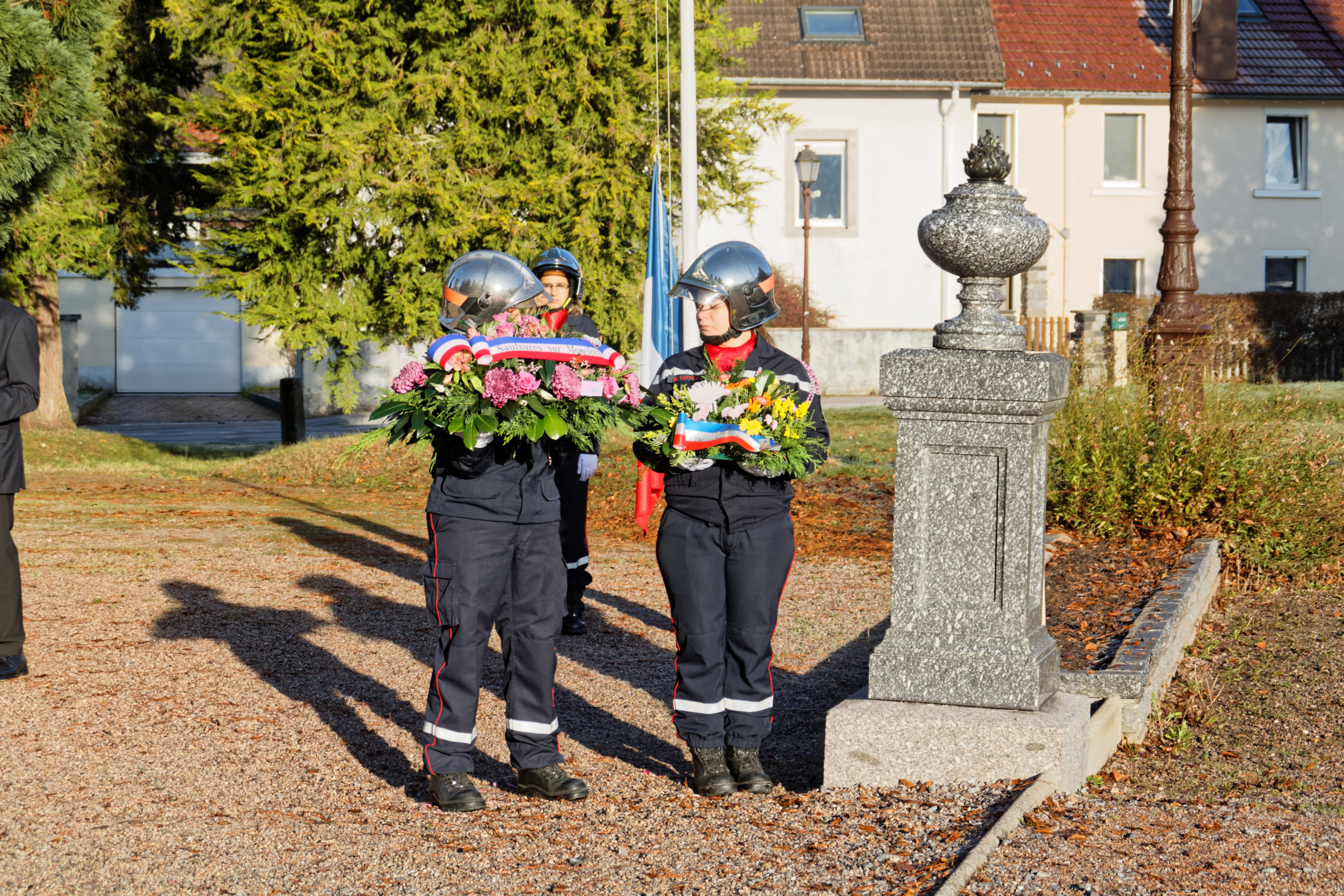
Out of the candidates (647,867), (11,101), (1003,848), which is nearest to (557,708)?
(647,867)

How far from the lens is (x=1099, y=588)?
7.68 metres

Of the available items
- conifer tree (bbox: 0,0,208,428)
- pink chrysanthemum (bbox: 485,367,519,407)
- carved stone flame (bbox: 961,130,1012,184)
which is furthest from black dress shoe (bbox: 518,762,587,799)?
conifer tree (bbox: 0,0,208,428)

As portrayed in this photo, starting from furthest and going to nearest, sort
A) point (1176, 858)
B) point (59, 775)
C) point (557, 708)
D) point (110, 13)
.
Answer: point (110, 13), point (557, 708), point (59, 775), point (1176, 858)

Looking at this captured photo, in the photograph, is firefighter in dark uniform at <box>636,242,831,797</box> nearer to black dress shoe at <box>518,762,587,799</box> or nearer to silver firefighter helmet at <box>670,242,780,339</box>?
silver firefighter helmet at <box>670,242,780,339</box>

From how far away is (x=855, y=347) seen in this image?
2706cm

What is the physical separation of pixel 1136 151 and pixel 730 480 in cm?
2745

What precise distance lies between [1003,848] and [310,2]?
13975 mm

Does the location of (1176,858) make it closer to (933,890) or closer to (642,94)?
(933,890)

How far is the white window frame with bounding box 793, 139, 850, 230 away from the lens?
91.3 feet

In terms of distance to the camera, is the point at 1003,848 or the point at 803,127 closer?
the point at 1003,848

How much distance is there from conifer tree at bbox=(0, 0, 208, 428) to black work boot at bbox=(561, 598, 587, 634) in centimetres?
1189

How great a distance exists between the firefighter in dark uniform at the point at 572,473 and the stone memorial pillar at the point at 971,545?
6.98 feet

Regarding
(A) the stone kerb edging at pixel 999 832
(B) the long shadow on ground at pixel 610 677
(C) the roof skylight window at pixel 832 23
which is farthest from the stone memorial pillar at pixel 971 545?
(C) the roof skylight window at pixel 832 23

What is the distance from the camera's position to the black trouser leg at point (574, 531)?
7352 millimetres
